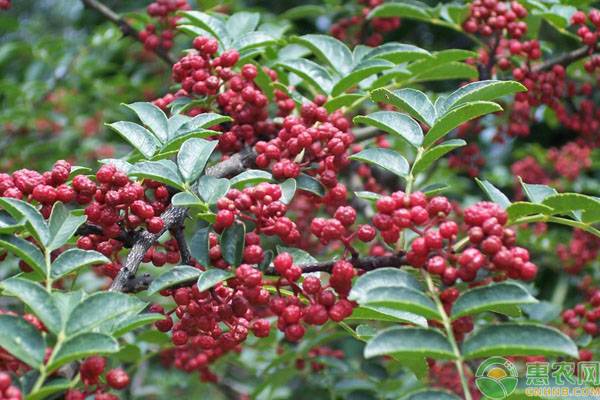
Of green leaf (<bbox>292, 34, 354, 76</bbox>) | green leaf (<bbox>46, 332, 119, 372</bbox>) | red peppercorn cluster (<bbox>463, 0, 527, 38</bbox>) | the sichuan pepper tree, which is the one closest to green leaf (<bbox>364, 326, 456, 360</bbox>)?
the sichuan pepper tree

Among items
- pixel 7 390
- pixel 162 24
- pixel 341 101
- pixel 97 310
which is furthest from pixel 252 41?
pixel 7 390

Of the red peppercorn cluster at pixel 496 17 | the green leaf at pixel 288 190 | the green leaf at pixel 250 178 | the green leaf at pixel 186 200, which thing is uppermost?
the red peppercorn cluster at pixel 496 17

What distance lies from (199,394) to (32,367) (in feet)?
12.5

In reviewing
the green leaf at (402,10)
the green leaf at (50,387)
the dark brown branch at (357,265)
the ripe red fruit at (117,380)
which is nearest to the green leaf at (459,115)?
the dark brown branch at (357,265)

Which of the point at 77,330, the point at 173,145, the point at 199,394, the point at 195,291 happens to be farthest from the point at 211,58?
the point at 199,394

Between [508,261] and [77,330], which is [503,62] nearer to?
[508,261]

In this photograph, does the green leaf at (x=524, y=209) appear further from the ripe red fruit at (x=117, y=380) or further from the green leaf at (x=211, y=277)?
the ripe red fruit at (x=117, y=380)

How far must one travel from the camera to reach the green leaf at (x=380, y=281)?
1.48 metres

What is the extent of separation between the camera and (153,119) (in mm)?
2070

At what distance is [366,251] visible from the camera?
3.76 m

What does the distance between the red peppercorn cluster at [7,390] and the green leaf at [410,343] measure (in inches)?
24.9

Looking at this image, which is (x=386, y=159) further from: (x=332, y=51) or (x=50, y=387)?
(x=50, y=387)

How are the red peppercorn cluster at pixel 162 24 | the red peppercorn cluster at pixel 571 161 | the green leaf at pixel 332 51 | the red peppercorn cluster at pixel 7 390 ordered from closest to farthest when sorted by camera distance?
the red peppercorn cluster at pixel 7 390, the green leaf at pixel 332 51, the red peppercorn cluster at pixel 162 24, the red peppercorn cluster at pixel 571 161

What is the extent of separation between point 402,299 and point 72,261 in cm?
A: 74
